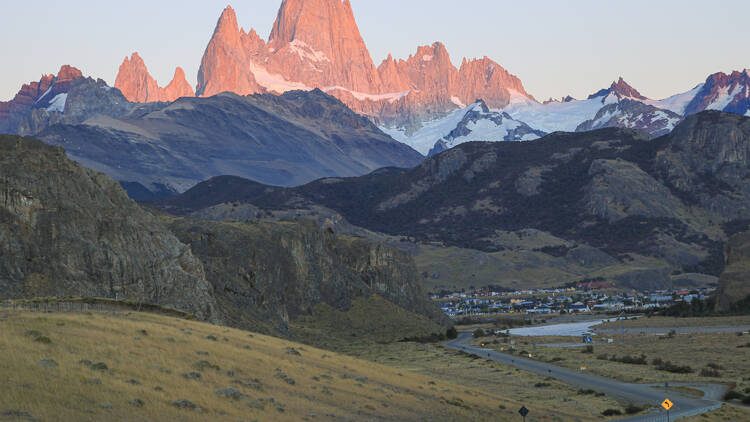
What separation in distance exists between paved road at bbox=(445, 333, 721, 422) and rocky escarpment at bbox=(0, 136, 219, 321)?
40.1 meters

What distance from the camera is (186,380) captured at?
44.2 meters

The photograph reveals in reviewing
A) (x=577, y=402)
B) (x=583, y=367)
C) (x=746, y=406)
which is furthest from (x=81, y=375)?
(x=583, y=367)

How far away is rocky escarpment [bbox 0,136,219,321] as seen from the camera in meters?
82.1

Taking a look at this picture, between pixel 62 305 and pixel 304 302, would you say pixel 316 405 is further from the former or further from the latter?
pixel 304 302

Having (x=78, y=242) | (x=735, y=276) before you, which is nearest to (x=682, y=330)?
(x=735, y=276)

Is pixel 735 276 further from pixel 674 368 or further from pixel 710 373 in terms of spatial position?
pixel 710 373

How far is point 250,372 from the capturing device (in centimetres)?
5012

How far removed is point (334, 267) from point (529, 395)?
77.9m

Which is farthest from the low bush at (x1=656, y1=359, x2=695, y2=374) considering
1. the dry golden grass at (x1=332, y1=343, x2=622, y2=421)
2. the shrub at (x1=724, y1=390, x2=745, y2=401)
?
the shrub at (x1=724, y1=390, x2=745, y2=401)

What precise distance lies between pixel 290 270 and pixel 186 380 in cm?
9791

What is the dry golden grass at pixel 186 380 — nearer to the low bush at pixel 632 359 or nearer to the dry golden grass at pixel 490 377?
the dry golden grass at pixel 490 377

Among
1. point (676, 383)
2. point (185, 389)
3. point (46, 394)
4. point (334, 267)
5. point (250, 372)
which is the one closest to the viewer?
point (46, 394)

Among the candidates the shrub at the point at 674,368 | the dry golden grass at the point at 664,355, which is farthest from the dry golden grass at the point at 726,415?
the shrub at the point at 674,368

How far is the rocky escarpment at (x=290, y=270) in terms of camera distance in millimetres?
121438
